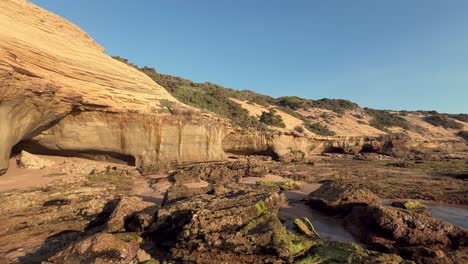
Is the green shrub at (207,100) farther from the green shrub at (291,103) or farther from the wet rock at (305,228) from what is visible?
the green shrub at (291,103)

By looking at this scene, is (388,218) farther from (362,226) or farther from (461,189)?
(461,189)

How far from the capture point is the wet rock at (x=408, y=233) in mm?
5672

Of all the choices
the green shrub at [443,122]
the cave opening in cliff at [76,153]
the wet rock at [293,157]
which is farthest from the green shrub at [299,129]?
the green shrub at [443,122]

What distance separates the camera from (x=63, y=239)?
611 cm

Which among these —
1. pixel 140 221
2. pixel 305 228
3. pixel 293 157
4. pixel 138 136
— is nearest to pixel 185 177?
pixel 138 136

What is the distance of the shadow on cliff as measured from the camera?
5.23m

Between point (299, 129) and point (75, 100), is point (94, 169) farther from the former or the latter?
point (299, 129)

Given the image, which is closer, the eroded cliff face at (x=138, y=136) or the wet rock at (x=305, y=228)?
the wet rock at (x=305, y=228)

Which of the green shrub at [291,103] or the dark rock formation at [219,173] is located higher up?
the green shrub at [291,103]

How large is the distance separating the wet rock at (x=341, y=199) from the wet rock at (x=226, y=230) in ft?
9.46

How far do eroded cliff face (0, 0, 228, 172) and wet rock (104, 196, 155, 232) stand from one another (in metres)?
6.78

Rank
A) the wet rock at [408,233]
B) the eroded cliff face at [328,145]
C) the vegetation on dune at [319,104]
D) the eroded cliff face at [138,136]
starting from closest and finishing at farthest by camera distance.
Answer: the wet rock at [408,233] < the eroded cliff face at [138,136] < the eroded cliff face at [328,145] < the vegetation on dune at [319,104]

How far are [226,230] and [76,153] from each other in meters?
12.2

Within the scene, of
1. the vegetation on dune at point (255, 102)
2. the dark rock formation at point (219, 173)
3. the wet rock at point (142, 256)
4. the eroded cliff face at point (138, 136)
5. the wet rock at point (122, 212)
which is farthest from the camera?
the vegetation on dune at point (255, 102)
